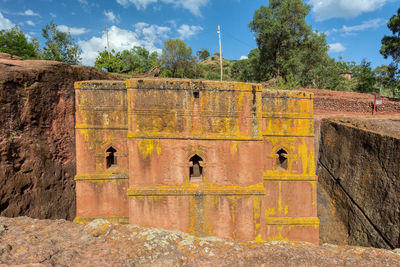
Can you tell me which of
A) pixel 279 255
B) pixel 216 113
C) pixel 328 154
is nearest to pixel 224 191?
pixel 216 113

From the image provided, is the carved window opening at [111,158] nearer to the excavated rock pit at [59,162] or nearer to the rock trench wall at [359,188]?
the excavated rock pit at [59,162]

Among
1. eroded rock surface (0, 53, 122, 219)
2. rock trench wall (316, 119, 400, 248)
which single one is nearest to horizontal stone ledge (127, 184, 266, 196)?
eroded rock surface (0, 53, 122, 219)

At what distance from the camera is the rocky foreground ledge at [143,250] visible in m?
2.12

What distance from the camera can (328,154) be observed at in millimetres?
9477

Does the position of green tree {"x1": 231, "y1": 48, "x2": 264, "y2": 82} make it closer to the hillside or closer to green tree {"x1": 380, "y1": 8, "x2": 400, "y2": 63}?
the hillside

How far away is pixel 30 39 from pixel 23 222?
105ft

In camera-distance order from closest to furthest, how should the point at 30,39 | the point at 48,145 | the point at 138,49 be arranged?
the point at 48,145 < the point at 30,39 < the point at 138,49

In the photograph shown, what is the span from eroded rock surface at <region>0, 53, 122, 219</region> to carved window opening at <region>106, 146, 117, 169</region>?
1053 mm

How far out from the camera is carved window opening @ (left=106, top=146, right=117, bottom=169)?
18.8 feet

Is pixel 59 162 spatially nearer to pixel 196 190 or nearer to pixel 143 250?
pixel 196 190

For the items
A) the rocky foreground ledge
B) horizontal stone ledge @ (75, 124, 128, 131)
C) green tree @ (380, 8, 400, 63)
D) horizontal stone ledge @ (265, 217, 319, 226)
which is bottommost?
horizontal stone ledge @ (265, 217, 319, 226)

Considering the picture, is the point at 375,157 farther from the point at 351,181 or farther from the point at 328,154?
the point at 328,154

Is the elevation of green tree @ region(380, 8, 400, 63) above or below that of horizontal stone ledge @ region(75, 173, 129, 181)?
above

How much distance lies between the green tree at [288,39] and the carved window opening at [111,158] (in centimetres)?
1590
